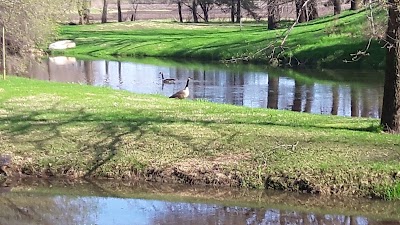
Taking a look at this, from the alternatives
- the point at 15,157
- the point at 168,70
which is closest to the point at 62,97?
the point at 15,157

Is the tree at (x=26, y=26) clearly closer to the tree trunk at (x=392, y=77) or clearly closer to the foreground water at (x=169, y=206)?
the foreground water at (x=169, y=206)

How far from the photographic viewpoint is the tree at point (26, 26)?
1053 inches

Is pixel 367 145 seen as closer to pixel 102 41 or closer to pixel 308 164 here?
pixel 308 164

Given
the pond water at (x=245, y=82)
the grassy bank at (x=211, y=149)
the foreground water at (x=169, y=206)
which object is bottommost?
the pond water at (x=245, y=82)

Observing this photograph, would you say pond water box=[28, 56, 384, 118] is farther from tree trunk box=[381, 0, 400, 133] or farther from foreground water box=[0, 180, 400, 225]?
foreground water box=[0, 180, 400, 225]

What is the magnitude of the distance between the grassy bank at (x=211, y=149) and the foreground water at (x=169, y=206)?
327 mm

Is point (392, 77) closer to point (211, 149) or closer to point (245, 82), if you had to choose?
point (211, 149)

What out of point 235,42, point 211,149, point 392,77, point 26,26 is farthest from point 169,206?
point 235,42

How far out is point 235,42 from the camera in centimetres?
4978

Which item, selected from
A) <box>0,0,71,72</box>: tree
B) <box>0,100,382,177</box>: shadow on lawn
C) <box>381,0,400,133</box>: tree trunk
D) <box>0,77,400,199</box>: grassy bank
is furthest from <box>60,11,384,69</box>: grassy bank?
<box>381,0,400,133</box>: tree trunk

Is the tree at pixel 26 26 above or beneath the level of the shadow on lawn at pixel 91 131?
above

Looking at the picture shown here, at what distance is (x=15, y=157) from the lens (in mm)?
13844

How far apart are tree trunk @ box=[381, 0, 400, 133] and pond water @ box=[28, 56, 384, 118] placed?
7.73 metres

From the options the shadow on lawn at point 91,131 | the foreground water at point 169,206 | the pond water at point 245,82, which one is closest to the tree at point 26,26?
the pond water at point 245,82
